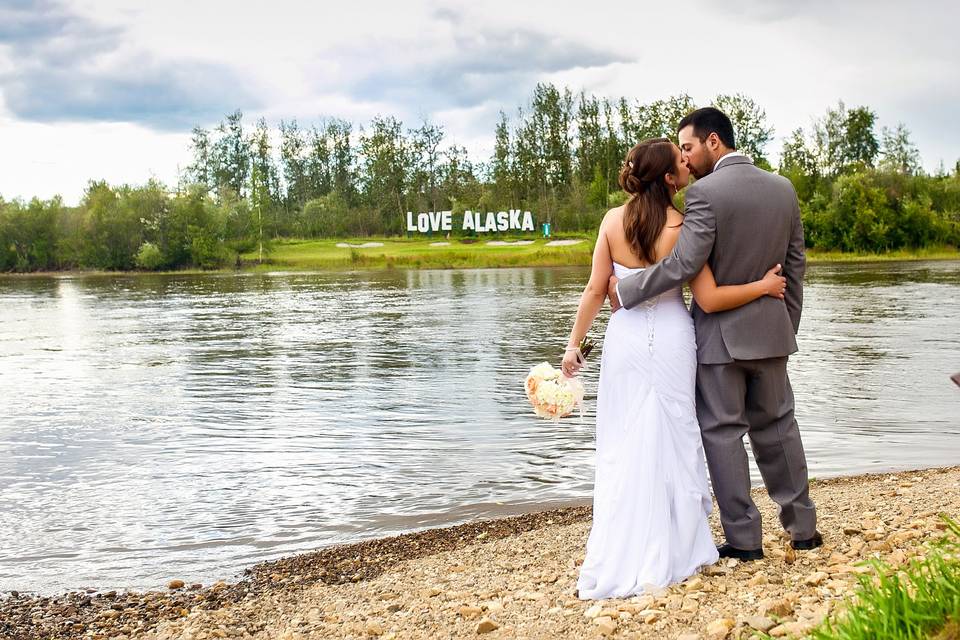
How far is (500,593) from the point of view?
5.49 metres

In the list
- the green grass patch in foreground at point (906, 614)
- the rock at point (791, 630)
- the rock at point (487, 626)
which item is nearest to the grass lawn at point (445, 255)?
the rock at point (487, 626)

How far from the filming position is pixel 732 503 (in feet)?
17.5

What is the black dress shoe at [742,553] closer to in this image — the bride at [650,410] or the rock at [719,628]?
the bride at [650,410]

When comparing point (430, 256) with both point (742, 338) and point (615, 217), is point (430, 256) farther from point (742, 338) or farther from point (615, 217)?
point (742, 338)

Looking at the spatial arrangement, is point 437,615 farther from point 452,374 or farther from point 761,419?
point 452,374

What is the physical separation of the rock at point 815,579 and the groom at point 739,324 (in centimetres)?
55

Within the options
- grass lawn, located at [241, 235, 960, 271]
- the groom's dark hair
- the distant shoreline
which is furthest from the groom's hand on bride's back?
grass lawn, located at [241, 235, 960, 271]

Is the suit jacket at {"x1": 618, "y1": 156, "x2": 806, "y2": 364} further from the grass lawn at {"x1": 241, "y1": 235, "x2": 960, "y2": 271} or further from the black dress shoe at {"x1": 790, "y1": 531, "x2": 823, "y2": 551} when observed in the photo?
the grass lawn at {"x1": 241, "y1": 235, "x2": 960, "y2": 271}

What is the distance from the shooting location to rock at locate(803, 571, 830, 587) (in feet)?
15.6

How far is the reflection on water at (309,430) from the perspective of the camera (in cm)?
859

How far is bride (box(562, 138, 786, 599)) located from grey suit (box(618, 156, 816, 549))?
0.32 ft

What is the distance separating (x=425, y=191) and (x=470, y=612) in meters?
99.1

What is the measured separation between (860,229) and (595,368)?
63099mm

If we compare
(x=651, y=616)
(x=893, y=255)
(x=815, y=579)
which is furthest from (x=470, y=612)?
(x=893, y=255)
